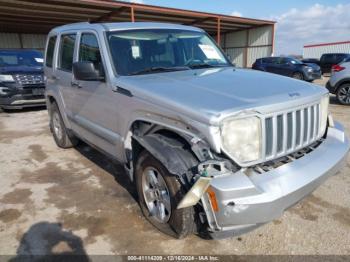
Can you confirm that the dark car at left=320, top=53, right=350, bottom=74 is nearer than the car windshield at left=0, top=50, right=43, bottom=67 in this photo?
No

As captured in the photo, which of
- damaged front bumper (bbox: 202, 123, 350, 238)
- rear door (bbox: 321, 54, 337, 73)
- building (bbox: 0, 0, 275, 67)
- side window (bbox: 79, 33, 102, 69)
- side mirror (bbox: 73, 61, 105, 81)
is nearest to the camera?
damaged front bumper (bbox: 202, 123, 350, 238)

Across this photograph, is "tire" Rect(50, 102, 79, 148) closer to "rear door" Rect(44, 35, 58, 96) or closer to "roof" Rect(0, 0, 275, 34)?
"rear door" Rect(44, 35, 58, 96)

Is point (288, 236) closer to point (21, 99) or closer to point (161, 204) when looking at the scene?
point (161, 204)

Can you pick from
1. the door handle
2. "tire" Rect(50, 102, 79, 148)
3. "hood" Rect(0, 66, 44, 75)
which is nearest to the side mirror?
the door handle

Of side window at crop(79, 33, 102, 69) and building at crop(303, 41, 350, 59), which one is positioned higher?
side window at crop(79, 33, 102, 69)

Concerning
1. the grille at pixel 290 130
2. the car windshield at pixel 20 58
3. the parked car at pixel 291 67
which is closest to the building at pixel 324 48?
the parked car at pixel 291 67

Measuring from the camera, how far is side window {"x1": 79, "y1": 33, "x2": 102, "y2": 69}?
362 cm

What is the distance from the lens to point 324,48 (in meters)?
34.4

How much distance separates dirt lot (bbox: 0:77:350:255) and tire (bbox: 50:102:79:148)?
601 mm

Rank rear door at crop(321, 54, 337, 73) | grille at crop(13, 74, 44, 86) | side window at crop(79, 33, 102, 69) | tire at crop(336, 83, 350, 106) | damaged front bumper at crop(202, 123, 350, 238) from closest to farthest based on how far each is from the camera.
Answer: damaged front bumper at crop(202, 123, 350, 238), side window at crop(79, 33, 102, 69), grille at crop(13, 74, 44, 86), tire at crop(336, 83, 350, 106), rear door at crop(321, 54, 337, 73)

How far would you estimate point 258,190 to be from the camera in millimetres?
2186

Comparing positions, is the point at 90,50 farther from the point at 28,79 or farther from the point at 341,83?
the point at 341,83

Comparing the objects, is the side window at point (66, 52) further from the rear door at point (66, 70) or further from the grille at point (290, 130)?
the grille at point (290, 130)

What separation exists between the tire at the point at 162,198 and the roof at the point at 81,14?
555 inches
